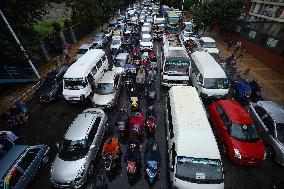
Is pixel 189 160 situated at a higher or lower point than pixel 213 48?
higher

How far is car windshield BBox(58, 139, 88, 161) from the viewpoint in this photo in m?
10.6

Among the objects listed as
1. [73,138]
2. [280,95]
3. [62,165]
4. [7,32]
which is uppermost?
[7,32]

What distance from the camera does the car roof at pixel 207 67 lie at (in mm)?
16156

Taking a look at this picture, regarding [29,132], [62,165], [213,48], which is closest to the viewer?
[62,165]

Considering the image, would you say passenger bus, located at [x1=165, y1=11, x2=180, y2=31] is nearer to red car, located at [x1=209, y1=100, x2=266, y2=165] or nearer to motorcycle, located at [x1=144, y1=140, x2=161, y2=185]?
red car, located at [x1=209, y1=100, x2=266, y2=165]

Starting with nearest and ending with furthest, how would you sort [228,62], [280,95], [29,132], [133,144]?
[133,144] → [29,132] → [280,95] → [228,62]

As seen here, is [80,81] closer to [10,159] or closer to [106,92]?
[106,92]

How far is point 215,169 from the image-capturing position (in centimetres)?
911

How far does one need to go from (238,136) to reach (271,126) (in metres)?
2.31

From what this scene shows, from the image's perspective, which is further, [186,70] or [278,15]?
[278,15]

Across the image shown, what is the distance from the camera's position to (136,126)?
13008 mm

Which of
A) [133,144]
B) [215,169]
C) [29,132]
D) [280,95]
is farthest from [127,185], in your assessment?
[280,95]

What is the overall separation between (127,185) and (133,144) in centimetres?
207

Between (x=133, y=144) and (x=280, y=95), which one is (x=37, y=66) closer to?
(x=133, y=144)
